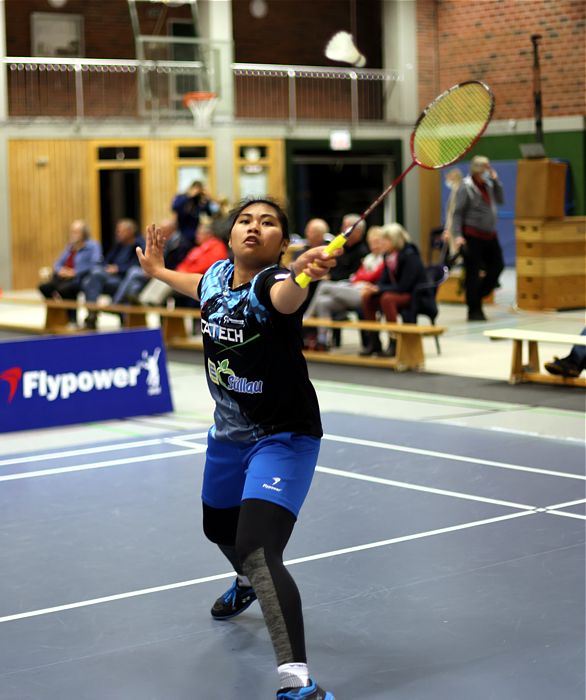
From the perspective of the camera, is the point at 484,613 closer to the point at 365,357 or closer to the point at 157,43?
the point at 365,357

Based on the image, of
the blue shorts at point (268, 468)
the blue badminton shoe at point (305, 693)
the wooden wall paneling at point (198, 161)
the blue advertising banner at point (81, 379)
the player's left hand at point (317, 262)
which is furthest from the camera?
the wooden wall paneling at point (198, 161)

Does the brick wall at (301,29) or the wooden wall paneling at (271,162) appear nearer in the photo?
the wooden wall paneling at (271,162)

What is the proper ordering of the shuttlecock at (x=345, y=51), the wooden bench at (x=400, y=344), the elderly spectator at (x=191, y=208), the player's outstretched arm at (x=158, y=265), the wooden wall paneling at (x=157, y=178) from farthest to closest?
the wooden wall paneling at (x=157, y=178) → the shuttlecock at (x=345, y=51) → the elderly spectator at (x=191, y=208) → the wooden bench at (x=400, y=344) → the player's outstretched arm at (x=158, y=265)

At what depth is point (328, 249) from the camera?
3461mm

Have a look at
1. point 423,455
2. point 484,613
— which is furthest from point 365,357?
point 484,613

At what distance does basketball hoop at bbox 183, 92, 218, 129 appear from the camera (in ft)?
82.3

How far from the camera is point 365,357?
40.7 feet

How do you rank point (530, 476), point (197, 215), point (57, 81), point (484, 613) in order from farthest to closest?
1. point (57, 81)
2. point (197, 215)
3. point (530, 476)
4. point (484, 613)

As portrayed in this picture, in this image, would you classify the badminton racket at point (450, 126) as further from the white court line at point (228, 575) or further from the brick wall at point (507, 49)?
the brick wall at point (507, 49)

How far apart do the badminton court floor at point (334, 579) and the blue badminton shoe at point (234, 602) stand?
6 cm

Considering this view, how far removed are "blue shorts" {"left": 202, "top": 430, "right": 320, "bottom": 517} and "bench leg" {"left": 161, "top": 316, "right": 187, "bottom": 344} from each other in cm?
1016

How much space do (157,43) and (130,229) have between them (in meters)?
11.5

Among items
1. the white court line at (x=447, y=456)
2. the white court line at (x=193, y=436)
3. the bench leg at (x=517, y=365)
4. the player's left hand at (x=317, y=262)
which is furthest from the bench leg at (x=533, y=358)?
the player's left hand at (x=317, y=262)

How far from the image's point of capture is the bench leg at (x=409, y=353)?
38.7ft
